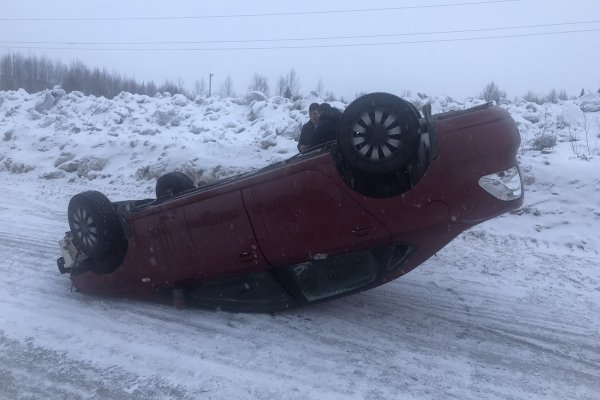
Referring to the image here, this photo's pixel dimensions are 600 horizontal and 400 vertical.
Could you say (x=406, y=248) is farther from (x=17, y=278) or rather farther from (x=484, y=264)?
(x=17, y=278)

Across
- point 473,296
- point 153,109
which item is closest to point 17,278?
point 473,296

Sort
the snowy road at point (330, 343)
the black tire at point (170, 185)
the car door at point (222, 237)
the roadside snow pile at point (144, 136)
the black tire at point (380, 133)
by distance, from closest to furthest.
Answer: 1. the snowy road at point (330, 343)
2. the black tire at point (380, 133)
3. the car door at point (222, 237)
4. the black tire at point (170, 185)
5. the roadside snow pile at point (144, 136)

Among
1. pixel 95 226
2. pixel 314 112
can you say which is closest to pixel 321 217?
pixel 95 226

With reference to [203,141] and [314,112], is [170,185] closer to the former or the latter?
[314,112]

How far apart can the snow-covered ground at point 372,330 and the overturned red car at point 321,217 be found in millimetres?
300

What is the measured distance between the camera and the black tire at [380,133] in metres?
3.87

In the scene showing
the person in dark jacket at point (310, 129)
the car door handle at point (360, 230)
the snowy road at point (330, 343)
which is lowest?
the snowy road at point (330, 343)

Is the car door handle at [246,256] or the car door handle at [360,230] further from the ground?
the car door handle at [360,230]

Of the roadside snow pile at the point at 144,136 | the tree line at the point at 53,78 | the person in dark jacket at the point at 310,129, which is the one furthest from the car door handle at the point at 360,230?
the tree line at the point at 53,78

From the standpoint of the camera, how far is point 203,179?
10398 millimetres

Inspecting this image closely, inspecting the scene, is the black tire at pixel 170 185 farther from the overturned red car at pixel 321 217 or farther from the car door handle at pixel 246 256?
the car door handle at pixel 246 256

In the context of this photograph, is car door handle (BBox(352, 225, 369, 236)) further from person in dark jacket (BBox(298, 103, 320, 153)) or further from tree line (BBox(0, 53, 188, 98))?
tree line (BBox(0, 53, 188, 98))

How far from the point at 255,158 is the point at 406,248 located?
6.80 meters

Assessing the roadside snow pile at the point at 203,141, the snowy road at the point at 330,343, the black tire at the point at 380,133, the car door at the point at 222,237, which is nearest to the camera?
the snowy road at the point at 330,343
